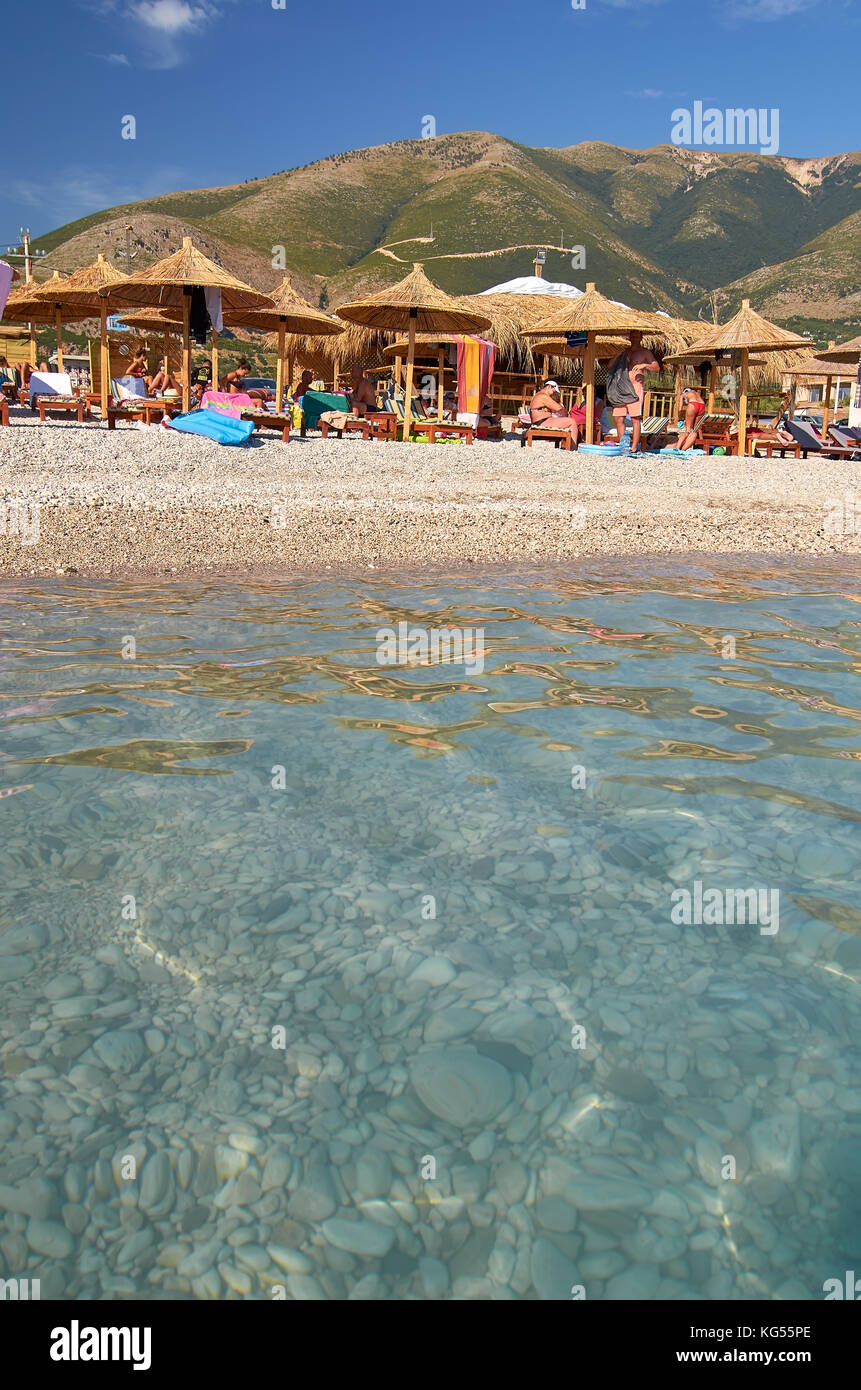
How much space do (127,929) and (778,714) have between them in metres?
3.05

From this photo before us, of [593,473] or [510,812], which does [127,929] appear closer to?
[510,812]

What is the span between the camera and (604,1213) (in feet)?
5.57

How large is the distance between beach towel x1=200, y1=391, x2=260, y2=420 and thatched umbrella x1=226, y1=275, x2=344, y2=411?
984 mm

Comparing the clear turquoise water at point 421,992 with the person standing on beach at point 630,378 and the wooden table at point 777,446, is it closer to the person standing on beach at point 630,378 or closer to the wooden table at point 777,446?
the person standing on beach at point 630,378

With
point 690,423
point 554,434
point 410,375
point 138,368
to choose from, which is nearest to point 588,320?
point 554,434

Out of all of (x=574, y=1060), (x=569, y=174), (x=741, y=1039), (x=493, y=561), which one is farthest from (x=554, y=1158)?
(x=569, y=174)

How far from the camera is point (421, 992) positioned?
2.26 m

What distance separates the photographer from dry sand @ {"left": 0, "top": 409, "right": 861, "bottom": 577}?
7.17 meters

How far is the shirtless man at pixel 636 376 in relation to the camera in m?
13.6

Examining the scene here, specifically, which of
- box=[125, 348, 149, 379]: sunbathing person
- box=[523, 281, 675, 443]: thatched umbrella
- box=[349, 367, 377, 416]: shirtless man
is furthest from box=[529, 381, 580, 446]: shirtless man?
box=[125, 348, 149, 379]: sunbathing person

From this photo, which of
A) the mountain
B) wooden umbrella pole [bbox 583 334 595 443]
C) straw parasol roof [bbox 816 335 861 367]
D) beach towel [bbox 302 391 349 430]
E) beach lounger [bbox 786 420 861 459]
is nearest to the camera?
wooden umbrella pole [bbox 583 334 595 443]

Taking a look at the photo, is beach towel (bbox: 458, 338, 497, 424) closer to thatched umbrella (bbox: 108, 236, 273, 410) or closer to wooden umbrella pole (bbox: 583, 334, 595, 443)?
wooden umbrella pole (bbox: 583, 334, 595, 443)

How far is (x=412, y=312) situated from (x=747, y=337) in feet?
18.2

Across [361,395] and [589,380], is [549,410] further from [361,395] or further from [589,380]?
[361,395]
